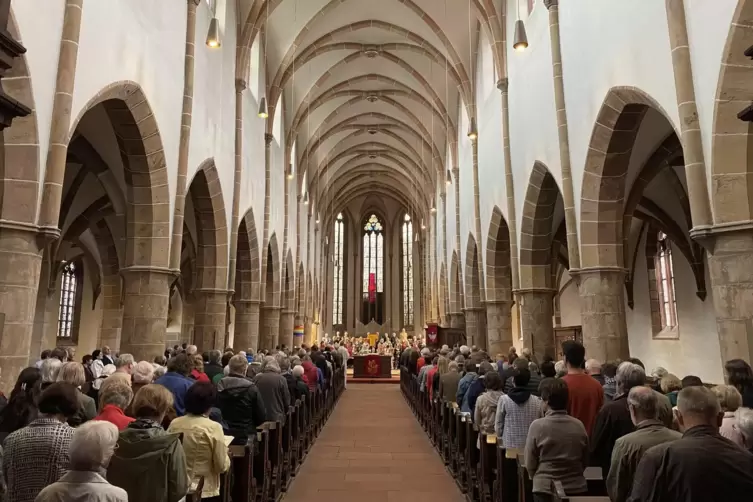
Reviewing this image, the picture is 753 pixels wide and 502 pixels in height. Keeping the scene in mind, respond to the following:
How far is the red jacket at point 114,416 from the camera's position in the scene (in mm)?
3744

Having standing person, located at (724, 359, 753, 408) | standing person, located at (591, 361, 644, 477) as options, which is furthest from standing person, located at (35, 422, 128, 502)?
standing person, located at (724, 359, 753, 408)

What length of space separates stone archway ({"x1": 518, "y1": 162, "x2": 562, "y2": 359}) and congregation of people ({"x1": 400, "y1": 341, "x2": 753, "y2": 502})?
6.68 meters

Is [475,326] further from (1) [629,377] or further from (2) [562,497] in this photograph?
(2) [562,497]

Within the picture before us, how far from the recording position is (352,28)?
21.7 meters

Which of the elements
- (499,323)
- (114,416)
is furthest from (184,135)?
(499,323)

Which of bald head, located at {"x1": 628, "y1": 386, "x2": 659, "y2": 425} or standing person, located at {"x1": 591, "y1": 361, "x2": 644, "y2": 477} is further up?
bald head, located at {"x1": 628, "y1": 386, "x2": 659, "y2": 425}

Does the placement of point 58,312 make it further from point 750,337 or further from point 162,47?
point 750,337

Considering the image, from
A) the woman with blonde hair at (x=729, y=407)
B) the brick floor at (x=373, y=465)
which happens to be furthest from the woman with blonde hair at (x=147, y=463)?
the brick floor at (x=373, y=465)

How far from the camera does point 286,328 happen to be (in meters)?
25.6

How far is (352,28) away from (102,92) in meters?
15.1

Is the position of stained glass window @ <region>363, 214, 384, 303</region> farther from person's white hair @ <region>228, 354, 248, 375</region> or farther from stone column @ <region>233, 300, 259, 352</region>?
person's white hair @ <region>228, 354, 248, 375</region>

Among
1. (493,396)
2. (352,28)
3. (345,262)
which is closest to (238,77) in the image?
(352,28)

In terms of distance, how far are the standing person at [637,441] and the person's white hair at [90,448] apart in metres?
2.88

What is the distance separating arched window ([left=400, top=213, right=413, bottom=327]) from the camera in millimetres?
44531
